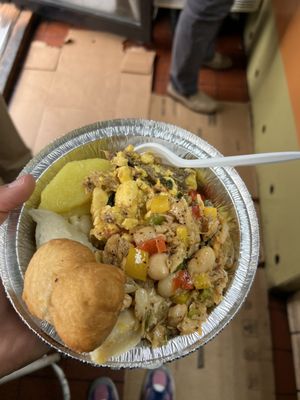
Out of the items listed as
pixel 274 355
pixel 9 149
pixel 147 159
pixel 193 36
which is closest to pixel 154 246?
pixel 147 159

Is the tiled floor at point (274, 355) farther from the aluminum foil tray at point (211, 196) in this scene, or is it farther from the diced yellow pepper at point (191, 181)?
the diced yellow pepper at point (191, 181)

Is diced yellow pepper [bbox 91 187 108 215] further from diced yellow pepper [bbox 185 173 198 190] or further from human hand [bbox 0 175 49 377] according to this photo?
human hand [bbox 0 175 49 377]

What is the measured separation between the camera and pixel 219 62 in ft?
6.19

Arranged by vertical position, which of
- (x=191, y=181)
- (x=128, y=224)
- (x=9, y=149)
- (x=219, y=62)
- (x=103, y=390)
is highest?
(x=219, y=62)

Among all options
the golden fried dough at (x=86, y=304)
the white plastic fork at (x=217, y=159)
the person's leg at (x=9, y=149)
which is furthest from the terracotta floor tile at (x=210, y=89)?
the golden fried dough at (x=86, y=304)

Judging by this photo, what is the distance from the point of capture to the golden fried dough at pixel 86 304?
2.02 ft

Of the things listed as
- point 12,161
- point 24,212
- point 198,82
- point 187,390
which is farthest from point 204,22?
point 187,390

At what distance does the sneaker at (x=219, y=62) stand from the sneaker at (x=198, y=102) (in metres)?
0.19

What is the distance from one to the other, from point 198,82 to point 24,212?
4.24 feet

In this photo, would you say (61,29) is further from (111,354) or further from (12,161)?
(111,354)

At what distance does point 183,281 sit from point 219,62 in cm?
141

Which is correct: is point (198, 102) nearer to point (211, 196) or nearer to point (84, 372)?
point (211, 196)

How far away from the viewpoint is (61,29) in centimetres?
198

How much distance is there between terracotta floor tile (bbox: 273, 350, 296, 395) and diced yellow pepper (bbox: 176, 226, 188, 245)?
0.86m
